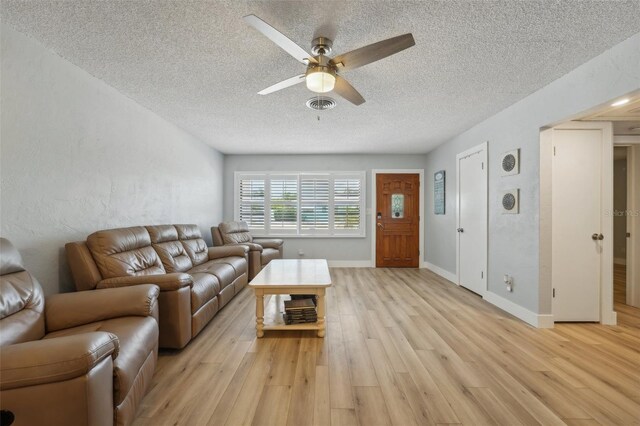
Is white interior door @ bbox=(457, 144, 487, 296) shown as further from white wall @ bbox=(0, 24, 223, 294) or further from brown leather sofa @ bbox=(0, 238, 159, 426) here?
white wall @ bbox=(0, 24, 223, 294)

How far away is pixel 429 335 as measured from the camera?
8.23ft

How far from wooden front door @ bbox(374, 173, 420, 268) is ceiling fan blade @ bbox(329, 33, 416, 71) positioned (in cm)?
399

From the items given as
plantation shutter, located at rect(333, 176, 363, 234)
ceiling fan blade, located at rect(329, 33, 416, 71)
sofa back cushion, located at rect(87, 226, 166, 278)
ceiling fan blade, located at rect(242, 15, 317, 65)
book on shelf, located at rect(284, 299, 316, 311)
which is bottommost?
book on shelf, located at rect(284, 299, 316, 311)

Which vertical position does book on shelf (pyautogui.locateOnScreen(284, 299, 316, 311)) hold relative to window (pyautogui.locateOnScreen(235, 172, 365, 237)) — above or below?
below

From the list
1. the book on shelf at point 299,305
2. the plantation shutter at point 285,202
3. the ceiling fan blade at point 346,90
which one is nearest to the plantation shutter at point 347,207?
A: the plantation shutter at point 285,202

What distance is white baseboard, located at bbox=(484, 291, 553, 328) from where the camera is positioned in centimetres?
270

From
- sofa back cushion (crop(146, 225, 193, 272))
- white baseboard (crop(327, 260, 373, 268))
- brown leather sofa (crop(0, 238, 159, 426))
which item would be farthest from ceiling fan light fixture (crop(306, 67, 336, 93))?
white baseboard (crop(327, 260, 373, 268))

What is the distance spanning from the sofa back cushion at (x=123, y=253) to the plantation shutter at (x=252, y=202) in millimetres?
2912

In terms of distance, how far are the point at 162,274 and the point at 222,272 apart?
0.80 metres

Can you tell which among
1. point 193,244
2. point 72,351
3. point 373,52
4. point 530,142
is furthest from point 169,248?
point 530,142

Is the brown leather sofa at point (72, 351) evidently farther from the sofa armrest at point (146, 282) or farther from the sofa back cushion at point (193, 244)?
the sofa back cushion at point (193, 244)

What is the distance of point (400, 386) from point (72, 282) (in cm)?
286

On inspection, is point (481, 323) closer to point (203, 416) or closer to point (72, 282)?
point (203, 416)

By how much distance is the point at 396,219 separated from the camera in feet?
18.6
